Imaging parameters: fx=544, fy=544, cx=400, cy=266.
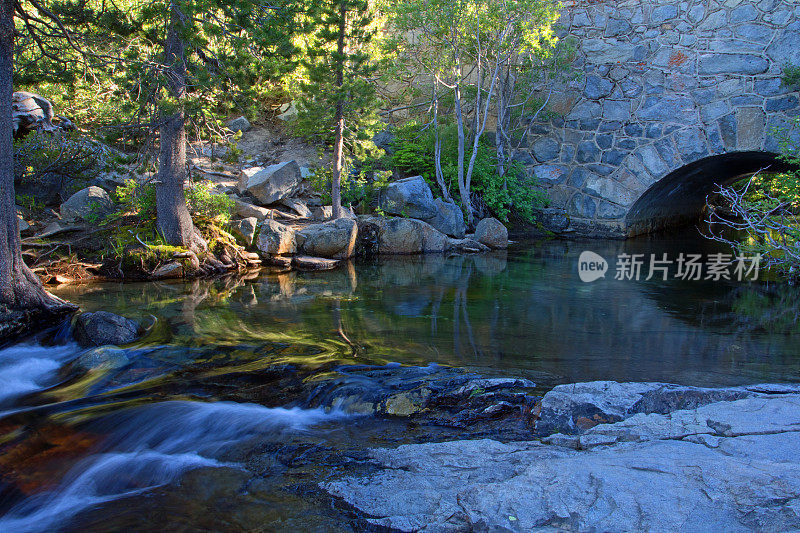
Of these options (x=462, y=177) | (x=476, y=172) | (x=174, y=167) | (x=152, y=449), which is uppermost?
(x=476, y=172)

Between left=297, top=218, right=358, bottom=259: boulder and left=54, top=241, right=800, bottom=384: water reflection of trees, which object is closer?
left=54, top=241, right=800, bottom=384: water reflection of trees

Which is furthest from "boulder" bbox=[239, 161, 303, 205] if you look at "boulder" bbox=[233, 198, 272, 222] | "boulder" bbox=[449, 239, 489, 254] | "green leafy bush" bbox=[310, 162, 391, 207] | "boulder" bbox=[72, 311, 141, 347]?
"boulder" bbox=[72, 311, 141, 347]

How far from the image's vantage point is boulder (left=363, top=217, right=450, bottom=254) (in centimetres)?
1254

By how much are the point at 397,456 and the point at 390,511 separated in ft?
2.01

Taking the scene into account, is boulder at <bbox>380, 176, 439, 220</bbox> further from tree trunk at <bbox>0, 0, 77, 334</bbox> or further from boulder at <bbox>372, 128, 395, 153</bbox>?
tree trunk at <bbox>0, 0, 77, 334</bbox>

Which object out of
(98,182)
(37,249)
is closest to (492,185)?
(98,182)

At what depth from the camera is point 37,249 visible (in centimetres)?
841

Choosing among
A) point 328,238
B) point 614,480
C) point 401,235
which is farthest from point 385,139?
point 614,480

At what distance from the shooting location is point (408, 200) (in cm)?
1343

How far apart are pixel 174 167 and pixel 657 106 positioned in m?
12.0

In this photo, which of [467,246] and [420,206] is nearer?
[467,246]

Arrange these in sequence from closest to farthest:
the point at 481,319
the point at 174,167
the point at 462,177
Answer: the point at 481,319, the point at 174,167, the point at 462,177

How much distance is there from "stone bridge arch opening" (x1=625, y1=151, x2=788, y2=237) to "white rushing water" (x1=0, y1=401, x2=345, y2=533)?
13076 millimetres

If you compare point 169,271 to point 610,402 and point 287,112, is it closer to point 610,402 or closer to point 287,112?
point 610,402
